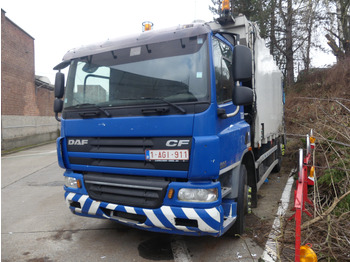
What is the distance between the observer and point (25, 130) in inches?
655

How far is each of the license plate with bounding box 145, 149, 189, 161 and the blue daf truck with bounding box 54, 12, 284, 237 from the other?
1 centimetres

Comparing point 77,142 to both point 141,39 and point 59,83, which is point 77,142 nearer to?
point 59,83

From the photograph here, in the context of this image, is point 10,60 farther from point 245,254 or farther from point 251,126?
point 245,254

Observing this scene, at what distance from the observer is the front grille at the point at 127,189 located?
2977mm

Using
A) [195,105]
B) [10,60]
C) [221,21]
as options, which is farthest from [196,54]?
[10,60]

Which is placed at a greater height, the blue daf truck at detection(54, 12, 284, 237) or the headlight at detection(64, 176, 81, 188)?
the blue daf truck at detection(54, 12, 284, 237)

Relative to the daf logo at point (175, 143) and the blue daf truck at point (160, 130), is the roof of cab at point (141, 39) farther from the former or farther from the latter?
the daf logo at point (175, 143)

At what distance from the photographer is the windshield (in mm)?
2975

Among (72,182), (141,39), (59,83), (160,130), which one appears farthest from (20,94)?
(160,130)

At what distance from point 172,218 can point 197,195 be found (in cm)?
37

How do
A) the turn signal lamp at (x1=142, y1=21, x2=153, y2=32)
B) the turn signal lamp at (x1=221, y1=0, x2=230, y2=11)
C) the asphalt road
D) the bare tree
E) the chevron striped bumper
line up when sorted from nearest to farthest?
the chevron striped bumper, the asphalt road, the turn signal lamp at (x1=221, y1=0, x2=230, y2=11), the turn signal lamp at (x1=142, y1=21, x2=153, y2=32), the bare tree

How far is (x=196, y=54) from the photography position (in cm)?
299

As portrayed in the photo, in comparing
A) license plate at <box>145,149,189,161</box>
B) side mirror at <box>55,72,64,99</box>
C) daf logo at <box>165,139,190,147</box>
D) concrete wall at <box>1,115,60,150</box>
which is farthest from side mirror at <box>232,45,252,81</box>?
concrete wall at <box>1,115,60,150</box>

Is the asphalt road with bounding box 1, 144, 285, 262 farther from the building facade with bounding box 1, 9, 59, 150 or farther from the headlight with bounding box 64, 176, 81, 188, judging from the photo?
the building facade with bounding box 1, 9, 59, 150
